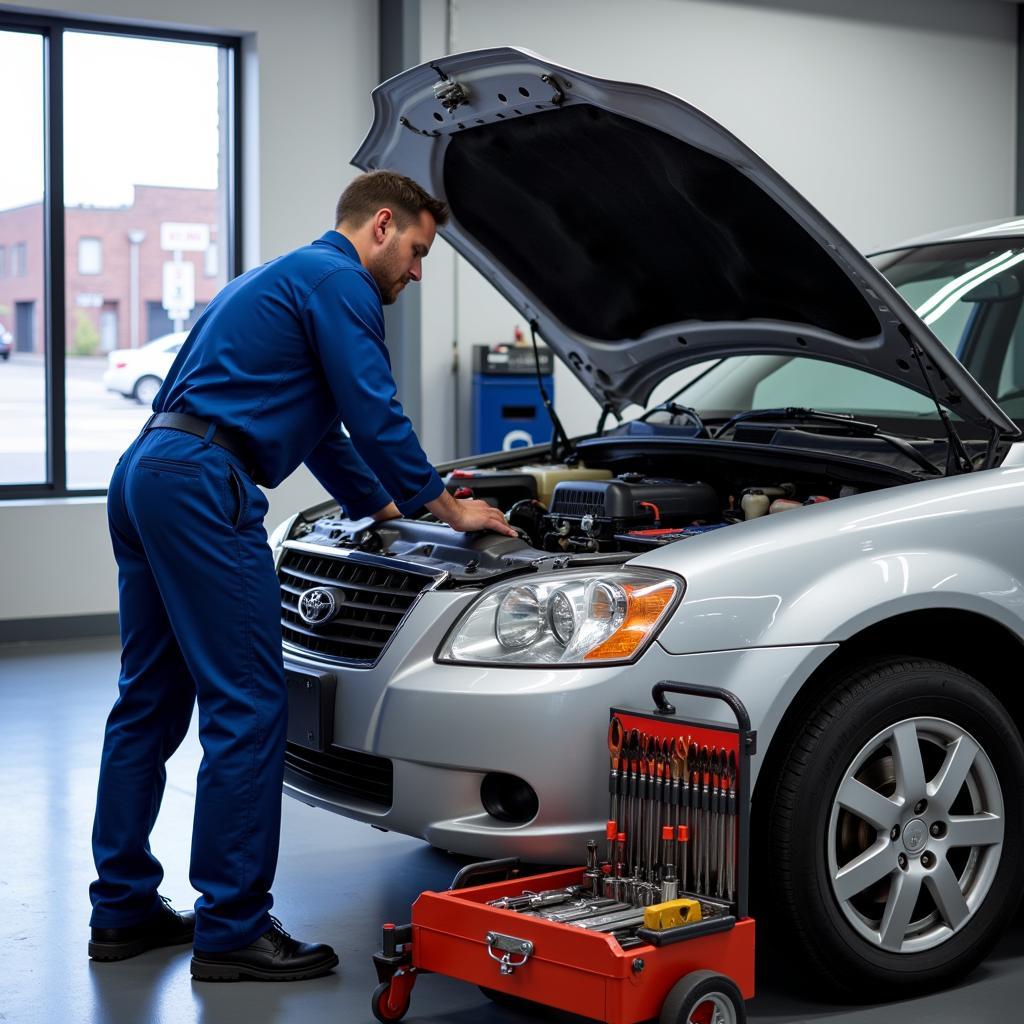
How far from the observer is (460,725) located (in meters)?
2.57

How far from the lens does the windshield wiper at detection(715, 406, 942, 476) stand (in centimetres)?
301

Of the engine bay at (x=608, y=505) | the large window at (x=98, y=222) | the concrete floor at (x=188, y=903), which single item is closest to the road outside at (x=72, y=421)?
the large window at (x=98, y=222)

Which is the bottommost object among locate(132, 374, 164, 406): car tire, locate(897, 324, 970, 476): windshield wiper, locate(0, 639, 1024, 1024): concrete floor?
locate(0, 639, 1024, 1024): concrete floor

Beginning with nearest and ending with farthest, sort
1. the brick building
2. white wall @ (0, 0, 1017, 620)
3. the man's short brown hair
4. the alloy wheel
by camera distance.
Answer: the alloy wheel, the man's short brown hair, white wall @ (0, 0, 1017, 620), the brick building

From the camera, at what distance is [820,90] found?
30.3 ft

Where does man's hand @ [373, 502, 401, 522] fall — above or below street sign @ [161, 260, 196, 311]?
below

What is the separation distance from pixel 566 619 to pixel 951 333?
1.49 m

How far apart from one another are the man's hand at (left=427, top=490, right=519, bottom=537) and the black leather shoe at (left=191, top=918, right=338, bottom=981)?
87cm

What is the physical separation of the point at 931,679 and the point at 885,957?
503 mm

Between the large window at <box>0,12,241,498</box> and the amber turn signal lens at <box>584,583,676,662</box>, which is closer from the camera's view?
the amber turn signal lens at <box>584,583,676,662</box>

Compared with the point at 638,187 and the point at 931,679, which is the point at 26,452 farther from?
the point at 931,679

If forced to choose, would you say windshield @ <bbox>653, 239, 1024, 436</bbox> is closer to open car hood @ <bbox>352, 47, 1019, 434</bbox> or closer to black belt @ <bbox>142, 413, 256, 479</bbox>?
open car hood @ <bbox>352, 47, 1019, 434</bbox>

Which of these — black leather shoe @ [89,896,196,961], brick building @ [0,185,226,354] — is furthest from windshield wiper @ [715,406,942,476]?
brick building @ [0,185,226,354]

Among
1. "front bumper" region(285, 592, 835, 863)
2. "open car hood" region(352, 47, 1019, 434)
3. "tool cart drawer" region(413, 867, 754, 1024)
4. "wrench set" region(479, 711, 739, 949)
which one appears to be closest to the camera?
"tool cart drawer" region(413, 867, 754, 1024)
